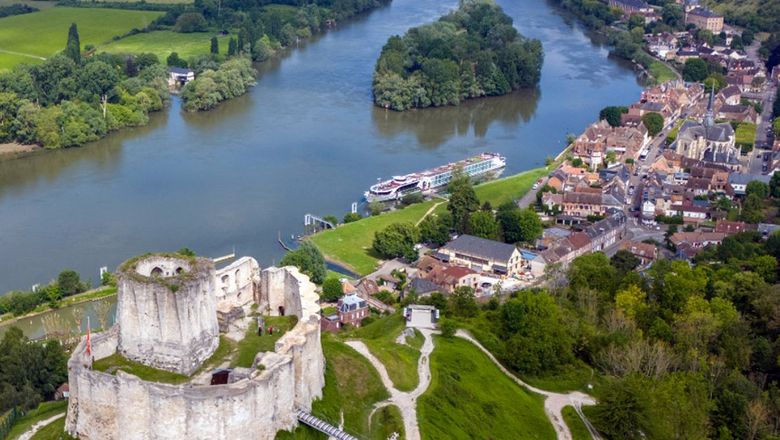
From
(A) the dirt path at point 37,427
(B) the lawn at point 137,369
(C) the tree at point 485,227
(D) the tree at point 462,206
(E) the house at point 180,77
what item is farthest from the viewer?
(E) the house at point 180,77

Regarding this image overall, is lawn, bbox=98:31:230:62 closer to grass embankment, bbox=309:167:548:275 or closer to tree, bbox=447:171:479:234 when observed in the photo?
grass embankment, bbox=309:167:548:275

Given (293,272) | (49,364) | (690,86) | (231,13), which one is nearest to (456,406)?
(293,272)

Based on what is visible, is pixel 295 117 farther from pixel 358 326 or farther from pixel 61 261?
pixel 358 326

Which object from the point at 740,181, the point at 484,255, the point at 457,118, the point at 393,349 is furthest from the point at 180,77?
the point at 393,349

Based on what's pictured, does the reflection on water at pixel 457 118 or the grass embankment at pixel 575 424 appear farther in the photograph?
the reflection on water at pixel 457 118

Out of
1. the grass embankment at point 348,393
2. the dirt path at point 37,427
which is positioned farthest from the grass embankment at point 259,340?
the dirt path at point 37,427

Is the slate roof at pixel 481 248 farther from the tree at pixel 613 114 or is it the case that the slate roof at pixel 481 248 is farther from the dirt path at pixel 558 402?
the tree at pixel 613 114

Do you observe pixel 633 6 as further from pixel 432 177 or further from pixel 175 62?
pixel 432 177
